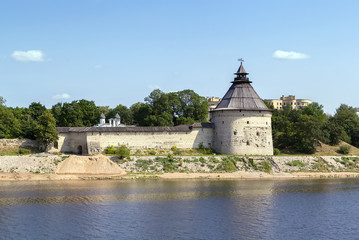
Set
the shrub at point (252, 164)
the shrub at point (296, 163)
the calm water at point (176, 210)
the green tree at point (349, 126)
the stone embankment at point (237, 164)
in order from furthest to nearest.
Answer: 1. the green tree at point (349, 126)
2. the shrub at point (296, 163)
3. the shrub at point (252, 164)
4. the stone embankment at point (237, 164)
5. the calm water at point (176, 210)

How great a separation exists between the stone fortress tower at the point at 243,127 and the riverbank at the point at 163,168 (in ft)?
8.51

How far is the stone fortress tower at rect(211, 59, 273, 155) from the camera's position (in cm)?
5022

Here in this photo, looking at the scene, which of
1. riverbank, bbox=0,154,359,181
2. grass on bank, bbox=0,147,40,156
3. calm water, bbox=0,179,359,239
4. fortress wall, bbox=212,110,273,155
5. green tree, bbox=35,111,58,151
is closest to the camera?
calm water, bbox=0,179,359,239

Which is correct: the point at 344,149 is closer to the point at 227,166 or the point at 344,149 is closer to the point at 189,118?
the point at 227,166

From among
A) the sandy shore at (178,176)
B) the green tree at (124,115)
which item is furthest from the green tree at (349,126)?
the green tree at (124,115)

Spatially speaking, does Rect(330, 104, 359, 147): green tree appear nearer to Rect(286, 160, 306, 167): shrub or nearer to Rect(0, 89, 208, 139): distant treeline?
Rect(286, 160, 306, 167): shrub

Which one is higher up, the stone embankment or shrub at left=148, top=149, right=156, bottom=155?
shrub at left=148, top=149, right=156, bottom=155

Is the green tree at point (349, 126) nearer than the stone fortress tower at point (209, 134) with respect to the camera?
No

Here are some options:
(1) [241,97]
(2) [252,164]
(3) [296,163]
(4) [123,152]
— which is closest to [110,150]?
(4) [123,152]

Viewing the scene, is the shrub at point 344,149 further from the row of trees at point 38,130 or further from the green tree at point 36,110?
the green tree at point 36,110

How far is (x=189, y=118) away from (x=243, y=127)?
1767cm

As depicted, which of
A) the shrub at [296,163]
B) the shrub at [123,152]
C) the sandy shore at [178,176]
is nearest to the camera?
the sandy shore at [178,176]

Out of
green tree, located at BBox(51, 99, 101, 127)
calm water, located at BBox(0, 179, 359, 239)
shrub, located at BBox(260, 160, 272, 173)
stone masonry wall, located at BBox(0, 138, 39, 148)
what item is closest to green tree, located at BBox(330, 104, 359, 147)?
shrub, located at BBox(260, 160, 272, 173)

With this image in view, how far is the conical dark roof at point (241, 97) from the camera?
50781 millimetres
